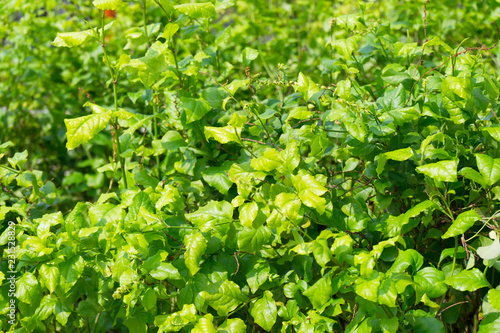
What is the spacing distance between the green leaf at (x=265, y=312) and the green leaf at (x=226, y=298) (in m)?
0.05

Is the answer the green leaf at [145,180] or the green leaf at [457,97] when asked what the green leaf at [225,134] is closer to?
the green leaf at [145,180]

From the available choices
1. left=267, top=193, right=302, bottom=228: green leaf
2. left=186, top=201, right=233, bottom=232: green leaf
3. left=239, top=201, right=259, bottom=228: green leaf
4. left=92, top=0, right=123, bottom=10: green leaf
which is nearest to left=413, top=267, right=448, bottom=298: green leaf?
left=267, top=193, right=302, bottom=228: green leaf

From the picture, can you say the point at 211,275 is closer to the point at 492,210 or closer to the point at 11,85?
the point at 492,210

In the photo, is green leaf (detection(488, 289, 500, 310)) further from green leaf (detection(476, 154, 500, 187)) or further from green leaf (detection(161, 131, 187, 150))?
green leaf (detection(161, 131, 187, 150))

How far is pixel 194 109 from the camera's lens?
1690mm

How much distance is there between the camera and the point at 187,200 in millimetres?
1932

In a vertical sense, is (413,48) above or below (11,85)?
above

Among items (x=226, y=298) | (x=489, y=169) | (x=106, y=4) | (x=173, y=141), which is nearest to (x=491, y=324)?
(x=489, y=169)

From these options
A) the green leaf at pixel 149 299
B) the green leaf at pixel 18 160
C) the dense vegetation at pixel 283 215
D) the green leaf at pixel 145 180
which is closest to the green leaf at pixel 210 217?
the dense vegetation at pixel 283 215

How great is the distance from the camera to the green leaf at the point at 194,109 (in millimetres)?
1683

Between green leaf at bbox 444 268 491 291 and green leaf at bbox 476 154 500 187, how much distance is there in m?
0.25

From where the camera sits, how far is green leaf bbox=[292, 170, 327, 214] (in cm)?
129

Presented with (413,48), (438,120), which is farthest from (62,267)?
(413,48)

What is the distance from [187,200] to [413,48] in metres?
1.06
